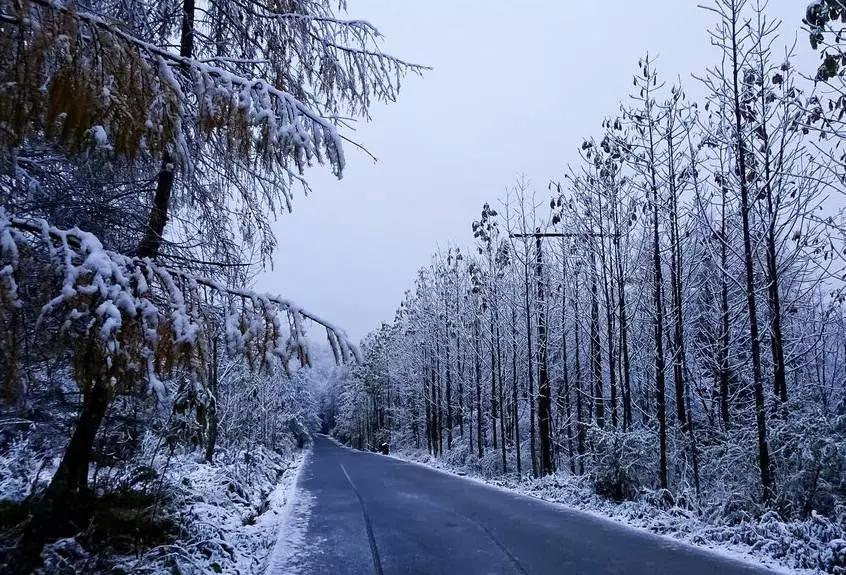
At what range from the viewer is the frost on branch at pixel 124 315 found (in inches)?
116

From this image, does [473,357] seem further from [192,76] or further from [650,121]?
[192,76]

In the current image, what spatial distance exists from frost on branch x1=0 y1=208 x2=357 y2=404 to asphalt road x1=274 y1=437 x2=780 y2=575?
4261mm

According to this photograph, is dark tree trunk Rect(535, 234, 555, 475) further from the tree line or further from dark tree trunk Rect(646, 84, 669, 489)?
dark tree trunk Rect(646, 84, 669, 489)

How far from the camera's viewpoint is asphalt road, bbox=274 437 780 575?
681cm

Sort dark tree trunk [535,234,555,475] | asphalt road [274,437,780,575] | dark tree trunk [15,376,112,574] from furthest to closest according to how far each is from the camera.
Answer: dark tree trunk [535,234,555,475], asphalt road [274,437,780,575], dark tree trunk [15,376,112,574]

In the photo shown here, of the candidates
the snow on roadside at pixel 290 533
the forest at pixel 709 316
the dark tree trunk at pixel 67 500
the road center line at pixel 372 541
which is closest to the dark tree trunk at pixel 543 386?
the forest at pixel 709 316

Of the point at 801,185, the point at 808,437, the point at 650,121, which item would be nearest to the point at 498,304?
the point at 650,121

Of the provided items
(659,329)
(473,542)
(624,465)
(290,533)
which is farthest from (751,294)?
(290,533)

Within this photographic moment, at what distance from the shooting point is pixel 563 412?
32625mm

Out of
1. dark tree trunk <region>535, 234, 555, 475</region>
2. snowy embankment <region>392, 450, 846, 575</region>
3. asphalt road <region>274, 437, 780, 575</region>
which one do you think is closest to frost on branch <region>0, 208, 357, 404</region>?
asphalt road <region>274, 437, 780, 575</region>

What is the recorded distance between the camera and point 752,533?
8727mm

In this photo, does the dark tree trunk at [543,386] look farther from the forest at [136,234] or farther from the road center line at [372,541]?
the forest at [136,234]

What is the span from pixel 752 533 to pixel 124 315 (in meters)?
9.52

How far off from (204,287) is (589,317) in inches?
777
